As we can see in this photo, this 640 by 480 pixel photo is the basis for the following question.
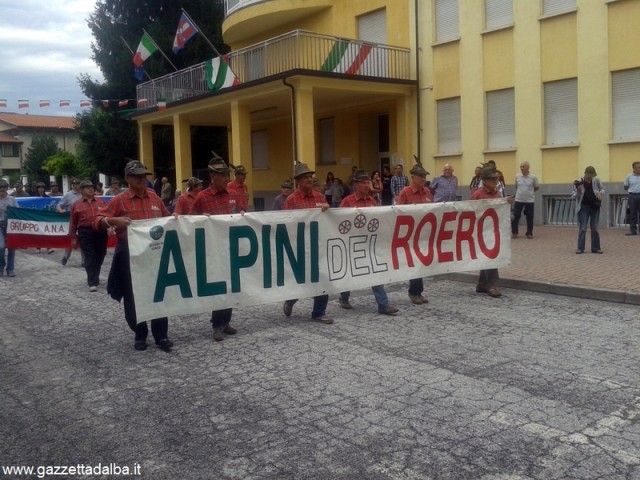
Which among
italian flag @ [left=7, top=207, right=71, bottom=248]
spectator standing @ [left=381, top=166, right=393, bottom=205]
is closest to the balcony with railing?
spectator standing @ [left=381, top=166, right=393, bottom=205]

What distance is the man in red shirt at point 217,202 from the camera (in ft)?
25.0

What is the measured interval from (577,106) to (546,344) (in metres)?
13.5

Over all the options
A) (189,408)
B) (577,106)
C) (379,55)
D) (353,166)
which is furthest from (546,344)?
(353,166)

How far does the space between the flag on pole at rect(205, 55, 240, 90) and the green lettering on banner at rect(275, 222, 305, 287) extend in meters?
16.5

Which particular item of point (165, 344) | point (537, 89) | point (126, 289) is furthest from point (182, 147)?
point (165, 344)

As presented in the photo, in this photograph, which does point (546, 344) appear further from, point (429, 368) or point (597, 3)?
point (597, 3)

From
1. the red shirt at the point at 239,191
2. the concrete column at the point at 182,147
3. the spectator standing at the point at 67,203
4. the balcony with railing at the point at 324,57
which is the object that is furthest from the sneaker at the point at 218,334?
the concrete column at the point at 182,147

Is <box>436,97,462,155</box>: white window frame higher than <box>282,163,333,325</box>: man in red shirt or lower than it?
higher

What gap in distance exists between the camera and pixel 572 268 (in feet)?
38.1

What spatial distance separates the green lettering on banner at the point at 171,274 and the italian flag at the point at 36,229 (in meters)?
7.86

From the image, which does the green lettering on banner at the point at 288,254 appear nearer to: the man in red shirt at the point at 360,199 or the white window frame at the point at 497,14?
the man in red shirt at the point at 360,199

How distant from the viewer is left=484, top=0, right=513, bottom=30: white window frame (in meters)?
20.1

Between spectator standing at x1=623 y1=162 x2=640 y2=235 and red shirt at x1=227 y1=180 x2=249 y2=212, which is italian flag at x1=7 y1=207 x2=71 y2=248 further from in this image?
spectator standing at x1=623 y1=162 x2=640 y2=235

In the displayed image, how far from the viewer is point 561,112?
19.2 meters
